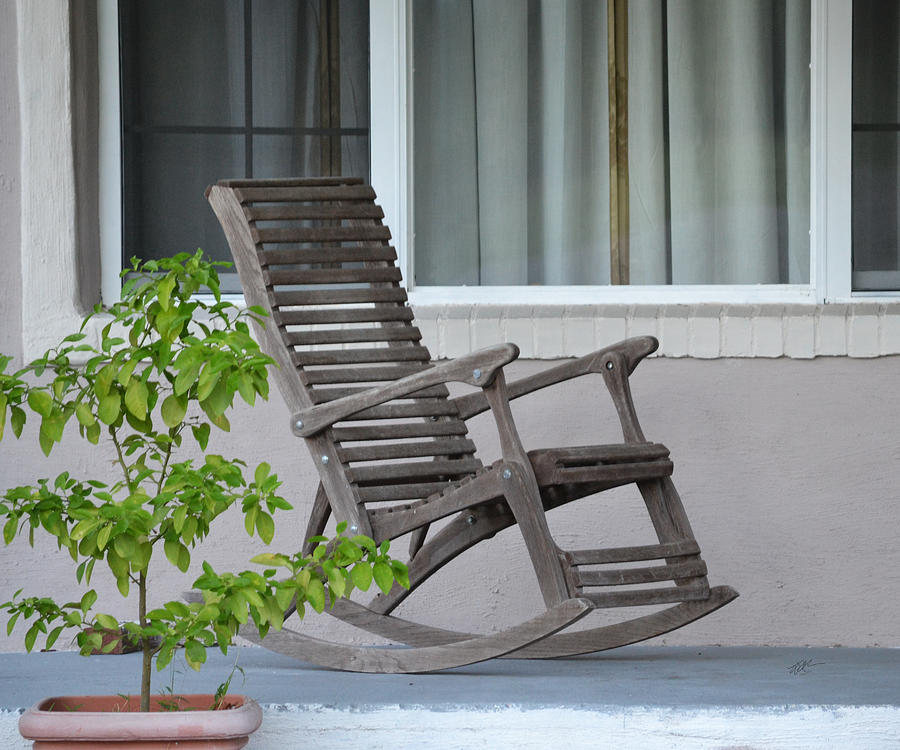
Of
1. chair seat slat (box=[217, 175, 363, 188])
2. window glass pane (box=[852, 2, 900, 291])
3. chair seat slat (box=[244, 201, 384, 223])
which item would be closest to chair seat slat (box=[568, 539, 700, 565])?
chair seat slat (box=[244, 201, 384, 223])

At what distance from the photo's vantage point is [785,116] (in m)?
3.47

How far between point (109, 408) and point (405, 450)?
3.21 ft

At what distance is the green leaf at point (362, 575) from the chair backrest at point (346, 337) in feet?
2.58

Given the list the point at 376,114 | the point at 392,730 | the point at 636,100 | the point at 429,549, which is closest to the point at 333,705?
the point at 392,730

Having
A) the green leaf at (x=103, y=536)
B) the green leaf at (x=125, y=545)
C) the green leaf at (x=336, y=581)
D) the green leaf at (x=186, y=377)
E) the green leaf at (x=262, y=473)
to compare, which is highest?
the green leaf at (x=186, y=377)

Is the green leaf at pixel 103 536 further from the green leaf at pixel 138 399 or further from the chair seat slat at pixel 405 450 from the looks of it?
the chair seat slat at pixel 405 450

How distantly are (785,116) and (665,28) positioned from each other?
421 mm

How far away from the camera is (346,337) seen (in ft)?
9.24

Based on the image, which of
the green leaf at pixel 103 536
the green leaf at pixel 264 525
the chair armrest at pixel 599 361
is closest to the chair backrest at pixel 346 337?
the chair armrest at pixel 599 361

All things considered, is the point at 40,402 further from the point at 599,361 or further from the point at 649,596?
the point at 599,361

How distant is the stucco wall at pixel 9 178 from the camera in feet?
10.7

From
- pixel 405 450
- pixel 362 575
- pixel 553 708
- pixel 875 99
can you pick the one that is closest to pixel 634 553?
pixel 553 708
